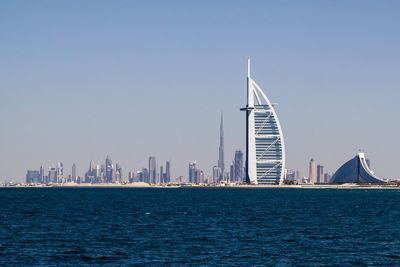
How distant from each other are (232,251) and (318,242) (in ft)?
37.3

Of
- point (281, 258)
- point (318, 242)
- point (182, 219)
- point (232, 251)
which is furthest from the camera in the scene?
point (182, 219)

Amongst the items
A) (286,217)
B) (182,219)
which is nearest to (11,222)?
(182,219)

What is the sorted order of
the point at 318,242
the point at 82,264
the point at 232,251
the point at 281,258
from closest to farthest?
the point at 82,264, the point at 281,258, the point at 232,251, the point at 318,242

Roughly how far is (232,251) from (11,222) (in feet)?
138

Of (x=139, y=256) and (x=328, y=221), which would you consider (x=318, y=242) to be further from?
(x=328, y=221)

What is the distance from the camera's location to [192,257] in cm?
6675

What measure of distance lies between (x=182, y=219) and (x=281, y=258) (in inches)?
1810

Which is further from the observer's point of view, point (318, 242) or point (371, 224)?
point (371, 224)

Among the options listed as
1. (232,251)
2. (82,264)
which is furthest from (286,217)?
(82,264)

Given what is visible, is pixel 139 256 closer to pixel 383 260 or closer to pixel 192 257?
pixel 192 257

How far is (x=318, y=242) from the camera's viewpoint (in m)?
78.4

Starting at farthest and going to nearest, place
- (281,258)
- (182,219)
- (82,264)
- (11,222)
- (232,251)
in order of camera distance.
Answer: (182,219) → (11,222) → (232,251) → (281,258) → (82,264)

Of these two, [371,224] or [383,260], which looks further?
[371,224]

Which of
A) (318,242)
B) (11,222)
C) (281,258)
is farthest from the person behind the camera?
(11,222)
